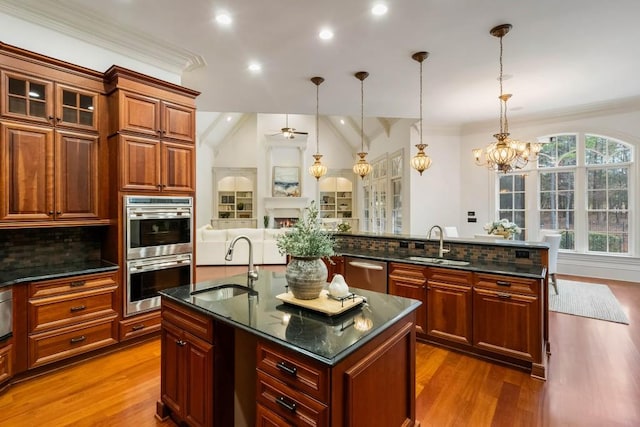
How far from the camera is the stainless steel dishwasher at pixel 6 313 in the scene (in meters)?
2.34

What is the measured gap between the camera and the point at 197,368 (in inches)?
69.3

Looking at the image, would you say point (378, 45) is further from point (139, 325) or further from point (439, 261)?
point (139, 325)

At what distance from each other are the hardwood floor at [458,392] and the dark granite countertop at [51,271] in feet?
2.71

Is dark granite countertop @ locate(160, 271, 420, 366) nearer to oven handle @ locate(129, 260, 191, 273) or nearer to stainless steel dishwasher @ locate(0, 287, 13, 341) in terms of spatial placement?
oven handle @ locate(129, 260, 191, 273)

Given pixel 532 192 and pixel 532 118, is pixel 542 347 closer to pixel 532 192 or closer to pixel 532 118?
pixel 532 192

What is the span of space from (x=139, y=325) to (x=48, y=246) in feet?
3.72

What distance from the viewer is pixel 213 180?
37.9 feet

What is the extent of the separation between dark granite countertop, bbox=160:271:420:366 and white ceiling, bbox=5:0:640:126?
2469 mm

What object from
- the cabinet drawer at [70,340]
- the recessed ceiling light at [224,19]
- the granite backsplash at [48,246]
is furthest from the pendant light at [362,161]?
the cabinet drawer at [70,340]

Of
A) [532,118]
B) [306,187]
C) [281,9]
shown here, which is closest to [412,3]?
[281,9]

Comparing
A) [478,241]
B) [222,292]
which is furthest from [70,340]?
[478,241]

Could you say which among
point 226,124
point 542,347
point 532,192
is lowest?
point 542,347

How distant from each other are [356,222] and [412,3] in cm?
980

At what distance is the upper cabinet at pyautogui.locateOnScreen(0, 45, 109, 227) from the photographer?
2.54 metres
